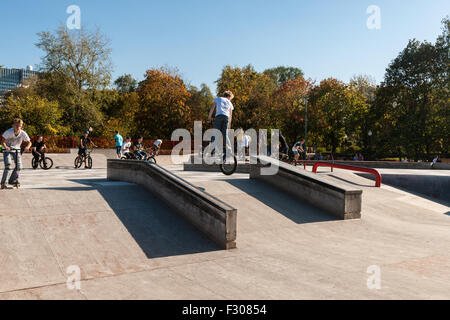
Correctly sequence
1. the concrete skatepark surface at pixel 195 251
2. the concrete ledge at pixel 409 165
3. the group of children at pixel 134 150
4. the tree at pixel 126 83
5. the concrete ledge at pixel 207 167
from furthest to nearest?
the tree at pixel 126 83, the concrete ledge at pixel 409 165, the group of children at pixel 134 150, the concrete ledge at pixel 207 167, the concrete skatepark surface at pixel 195 251

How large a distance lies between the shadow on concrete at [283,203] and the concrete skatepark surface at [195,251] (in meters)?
0.06

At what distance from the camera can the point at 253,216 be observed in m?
8.12

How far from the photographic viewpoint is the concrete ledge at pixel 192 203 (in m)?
6.16

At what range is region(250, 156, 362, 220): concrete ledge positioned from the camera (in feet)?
29.1

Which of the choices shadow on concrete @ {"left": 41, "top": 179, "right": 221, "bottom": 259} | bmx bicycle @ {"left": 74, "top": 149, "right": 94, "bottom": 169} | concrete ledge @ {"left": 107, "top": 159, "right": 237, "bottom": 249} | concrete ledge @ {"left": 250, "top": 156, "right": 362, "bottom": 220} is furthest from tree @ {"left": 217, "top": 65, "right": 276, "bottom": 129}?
shadow on concrete @ {"left": 41, "top": 179, "right": 221, "bottom": 259}

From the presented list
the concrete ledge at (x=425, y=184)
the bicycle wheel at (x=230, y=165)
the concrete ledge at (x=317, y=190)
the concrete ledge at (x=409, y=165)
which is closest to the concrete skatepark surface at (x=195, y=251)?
the concrete ledge at (x=317, y=190)

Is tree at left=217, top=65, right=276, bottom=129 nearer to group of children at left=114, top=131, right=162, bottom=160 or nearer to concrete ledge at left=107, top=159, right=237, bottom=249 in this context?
group of children at left=114, top=131, right=162, bottom=160

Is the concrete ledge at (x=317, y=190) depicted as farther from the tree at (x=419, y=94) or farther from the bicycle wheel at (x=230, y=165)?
the tree at (x=419, y=94)

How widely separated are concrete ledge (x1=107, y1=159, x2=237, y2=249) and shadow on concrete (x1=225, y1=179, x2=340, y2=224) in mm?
2642

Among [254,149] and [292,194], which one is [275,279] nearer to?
[292,194]

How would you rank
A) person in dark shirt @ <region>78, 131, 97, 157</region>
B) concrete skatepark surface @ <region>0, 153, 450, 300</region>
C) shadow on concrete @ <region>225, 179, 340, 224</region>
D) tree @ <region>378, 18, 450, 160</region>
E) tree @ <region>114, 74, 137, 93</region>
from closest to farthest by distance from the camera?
concrete skatepark surface @ <region>0, 153, 450, 300</region> → shadow on concrete @ <region>225, 179, 340, 224</region> → person in dark shirt @ <region>78, 131, 97, 157</region> → tree @ <region>378, 18, 450, 160</region> → tree @ <region>114, 74, 137, 93</region>

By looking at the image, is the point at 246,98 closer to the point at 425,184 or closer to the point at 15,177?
the point at 425,184

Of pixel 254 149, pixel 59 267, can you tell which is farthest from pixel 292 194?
pixel 254 149

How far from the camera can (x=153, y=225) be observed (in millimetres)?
6711
